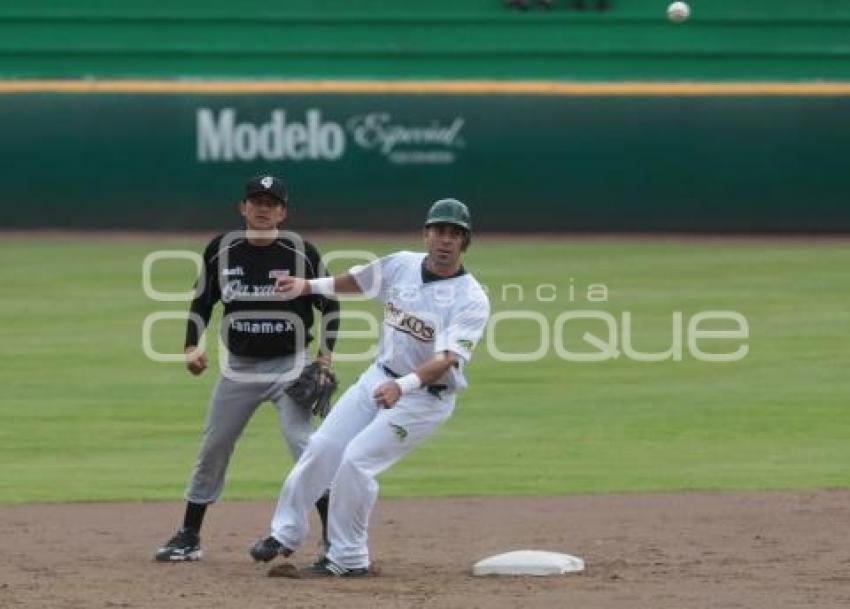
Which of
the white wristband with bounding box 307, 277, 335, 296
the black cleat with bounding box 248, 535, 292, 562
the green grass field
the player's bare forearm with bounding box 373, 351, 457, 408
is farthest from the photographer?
the green grass field

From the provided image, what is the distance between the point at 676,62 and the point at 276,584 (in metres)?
19.4

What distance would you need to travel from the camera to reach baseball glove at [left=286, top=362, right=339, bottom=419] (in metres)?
8.12

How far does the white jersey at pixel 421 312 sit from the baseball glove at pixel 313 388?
0.26m

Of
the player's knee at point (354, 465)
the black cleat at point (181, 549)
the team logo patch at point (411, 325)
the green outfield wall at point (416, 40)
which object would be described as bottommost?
the black cleat at point (181, 549)

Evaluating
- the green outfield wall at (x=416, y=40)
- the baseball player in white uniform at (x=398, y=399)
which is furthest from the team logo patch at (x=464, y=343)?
the green outfield wall at (x=416, y=40)

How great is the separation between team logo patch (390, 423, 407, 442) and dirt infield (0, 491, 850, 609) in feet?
1.94

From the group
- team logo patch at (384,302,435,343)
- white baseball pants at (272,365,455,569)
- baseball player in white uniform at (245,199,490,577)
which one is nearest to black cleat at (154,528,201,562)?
baseball player in white uniform at (245,199,490,577)

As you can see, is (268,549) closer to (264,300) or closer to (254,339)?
(254,339)

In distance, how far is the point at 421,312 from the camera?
7.87m

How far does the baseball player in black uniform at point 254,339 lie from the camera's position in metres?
8.23

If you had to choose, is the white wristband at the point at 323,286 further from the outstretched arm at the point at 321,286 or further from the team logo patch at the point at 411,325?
the team logo patch at the point at 411,325

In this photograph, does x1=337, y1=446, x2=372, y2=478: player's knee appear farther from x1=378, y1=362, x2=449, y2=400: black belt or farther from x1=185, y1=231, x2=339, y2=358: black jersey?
x1=185, y1=231, x2=339, y2=358: black jersey

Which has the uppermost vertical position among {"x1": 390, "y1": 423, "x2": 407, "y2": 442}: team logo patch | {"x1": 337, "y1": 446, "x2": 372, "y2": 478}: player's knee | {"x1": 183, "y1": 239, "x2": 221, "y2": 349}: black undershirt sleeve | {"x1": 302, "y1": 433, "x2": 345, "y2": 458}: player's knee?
{"x1": 183, "y1": 239, "x2": 221, "y2": 349}: black undershirt sleeve

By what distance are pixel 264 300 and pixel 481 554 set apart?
1.51 metres
